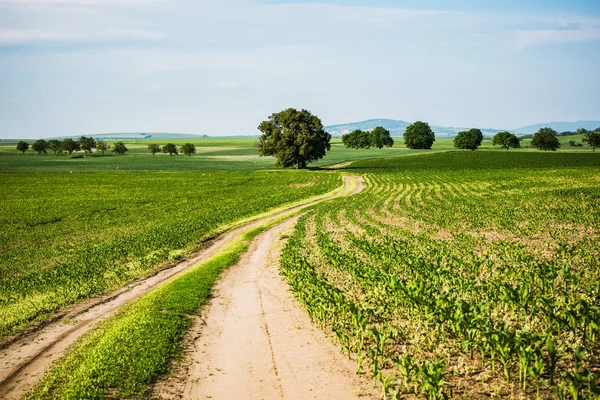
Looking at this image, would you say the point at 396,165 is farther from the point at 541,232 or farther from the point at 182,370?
the point at 182,370

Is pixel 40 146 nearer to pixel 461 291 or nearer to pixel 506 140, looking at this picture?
pixel 506 140

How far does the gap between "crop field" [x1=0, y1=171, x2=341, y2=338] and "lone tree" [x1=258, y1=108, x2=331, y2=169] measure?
1632 centimetres

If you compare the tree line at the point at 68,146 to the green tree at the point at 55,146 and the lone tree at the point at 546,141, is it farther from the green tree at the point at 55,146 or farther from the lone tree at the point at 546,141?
the lone tree at the point at 546,141

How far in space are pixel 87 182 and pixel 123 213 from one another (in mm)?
40278

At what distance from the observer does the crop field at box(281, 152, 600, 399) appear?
10914 mm

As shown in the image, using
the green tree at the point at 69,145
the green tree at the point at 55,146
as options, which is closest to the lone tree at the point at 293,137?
the green tree at the point at 69,145

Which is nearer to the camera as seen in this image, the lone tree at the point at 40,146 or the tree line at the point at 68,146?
the lone tree at the point at 40,146

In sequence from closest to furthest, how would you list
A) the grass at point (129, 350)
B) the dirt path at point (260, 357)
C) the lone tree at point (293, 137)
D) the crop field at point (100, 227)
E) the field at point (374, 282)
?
the field at point (374, 282), the dirt path at point (260, 357), the grass at point (129, 350), the crop field at point (100, 227), the lone tree at point (293, 137)

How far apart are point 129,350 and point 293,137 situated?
85409 millimetres

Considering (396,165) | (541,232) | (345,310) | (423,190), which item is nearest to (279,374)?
(345,310)

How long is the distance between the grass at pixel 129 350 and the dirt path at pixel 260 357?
1.98 ft

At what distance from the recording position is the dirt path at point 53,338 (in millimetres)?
12919

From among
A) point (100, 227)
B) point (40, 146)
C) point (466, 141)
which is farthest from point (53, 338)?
point (40, 146)

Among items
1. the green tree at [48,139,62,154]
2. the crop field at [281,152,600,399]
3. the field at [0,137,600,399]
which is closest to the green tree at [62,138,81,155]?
the green tree at [48,139,62,154]
